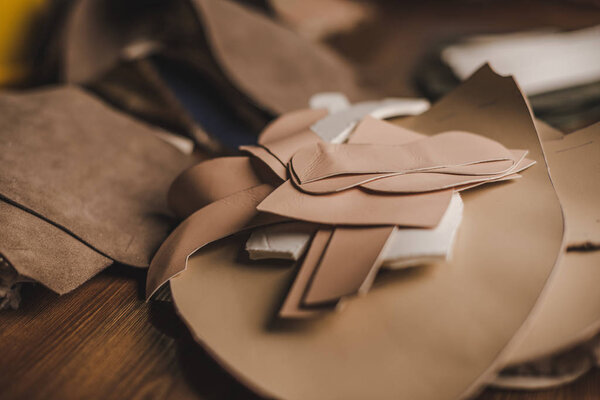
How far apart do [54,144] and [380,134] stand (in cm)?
47

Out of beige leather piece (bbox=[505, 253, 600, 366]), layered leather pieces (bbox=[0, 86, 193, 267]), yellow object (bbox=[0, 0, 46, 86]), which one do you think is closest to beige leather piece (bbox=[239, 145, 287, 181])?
layered leather pieces (bbox=[0, 86, 193, 267])

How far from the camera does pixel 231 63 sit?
895 mm

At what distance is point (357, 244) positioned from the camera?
420mm

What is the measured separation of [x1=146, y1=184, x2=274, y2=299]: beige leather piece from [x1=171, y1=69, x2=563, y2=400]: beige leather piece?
21 mm

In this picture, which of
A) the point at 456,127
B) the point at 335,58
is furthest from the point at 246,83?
the point at 456,127

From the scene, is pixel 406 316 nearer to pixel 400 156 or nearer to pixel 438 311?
pixel 438 311

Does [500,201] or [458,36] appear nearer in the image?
[500,201]

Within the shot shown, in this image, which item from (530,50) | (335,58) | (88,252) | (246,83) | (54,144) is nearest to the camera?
(88,252)

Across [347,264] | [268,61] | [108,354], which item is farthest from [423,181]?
[268,61]

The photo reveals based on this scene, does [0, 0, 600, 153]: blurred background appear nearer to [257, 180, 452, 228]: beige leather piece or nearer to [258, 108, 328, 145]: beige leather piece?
[258, 108, 328, 145]: beige leather piece

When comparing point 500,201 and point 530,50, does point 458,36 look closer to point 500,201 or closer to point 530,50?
point 530,50

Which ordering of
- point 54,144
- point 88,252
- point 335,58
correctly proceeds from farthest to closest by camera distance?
1. point 335,58
2. point 54,144
3. point 88,252

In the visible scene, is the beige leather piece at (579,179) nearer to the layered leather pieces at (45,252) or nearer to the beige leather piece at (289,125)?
the beige leather piece at (289,125)

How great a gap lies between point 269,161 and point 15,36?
82 cm
